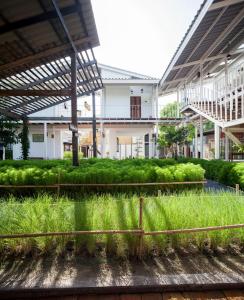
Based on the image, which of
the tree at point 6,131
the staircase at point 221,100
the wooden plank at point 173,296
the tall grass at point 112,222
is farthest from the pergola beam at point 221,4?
the tree at point 6,131

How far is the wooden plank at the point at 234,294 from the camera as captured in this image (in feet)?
9.99

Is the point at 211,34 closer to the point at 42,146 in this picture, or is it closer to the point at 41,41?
the point at 41,41

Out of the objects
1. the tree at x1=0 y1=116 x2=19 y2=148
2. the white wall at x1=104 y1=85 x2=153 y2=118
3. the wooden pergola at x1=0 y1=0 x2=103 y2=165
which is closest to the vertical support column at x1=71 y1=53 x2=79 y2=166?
the wooden pergola at x1=0 y1=0 x2=103 y2=165

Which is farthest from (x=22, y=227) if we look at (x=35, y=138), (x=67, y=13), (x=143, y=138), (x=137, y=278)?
(x=143, y=138)

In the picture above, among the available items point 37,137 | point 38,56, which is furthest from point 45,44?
point 37,137

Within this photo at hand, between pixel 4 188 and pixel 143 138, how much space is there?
22.1m

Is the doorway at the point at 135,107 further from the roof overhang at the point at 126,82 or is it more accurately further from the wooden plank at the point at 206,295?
the wooden plank at the point at 206,295

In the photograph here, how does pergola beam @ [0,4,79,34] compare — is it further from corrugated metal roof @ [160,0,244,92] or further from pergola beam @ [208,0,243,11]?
pergola beam @ [208,0,243,11]

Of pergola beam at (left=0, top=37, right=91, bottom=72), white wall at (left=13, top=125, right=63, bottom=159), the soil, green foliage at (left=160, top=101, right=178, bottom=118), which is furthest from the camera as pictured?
green foliage at (left=160, top=101, right=178, bottom=118)

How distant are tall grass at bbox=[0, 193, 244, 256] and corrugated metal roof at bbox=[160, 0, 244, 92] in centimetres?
758

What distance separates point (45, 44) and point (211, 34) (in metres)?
7.21

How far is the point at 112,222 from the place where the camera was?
4082 mm

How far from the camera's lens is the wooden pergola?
7.21 m

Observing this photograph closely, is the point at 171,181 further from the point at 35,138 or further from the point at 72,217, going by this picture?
the point at 35,138
